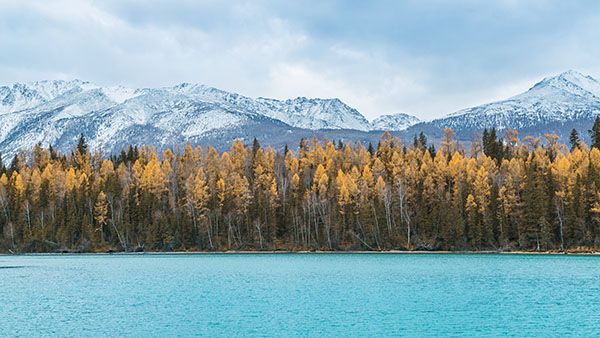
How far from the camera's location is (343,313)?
3525 cm

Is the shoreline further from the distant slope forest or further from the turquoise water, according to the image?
the turquoise water

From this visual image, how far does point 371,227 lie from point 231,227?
30.6 metres

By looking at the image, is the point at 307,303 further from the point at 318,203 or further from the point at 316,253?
the point at 318,203

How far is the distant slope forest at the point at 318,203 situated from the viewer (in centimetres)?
9894

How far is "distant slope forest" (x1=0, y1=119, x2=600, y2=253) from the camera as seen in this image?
98938 mm

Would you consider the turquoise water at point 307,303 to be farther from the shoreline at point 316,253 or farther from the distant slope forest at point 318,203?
the distant slope forest at point 318,203

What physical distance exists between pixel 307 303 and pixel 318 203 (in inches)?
3015

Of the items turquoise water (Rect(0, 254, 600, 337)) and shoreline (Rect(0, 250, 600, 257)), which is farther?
shoreline (Rect(0, 250, 600, 257))

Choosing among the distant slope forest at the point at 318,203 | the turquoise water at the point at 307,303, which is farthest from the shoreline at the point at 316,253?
the turquoise water at the point at 307,303

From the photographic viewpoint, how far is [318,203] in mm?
115875

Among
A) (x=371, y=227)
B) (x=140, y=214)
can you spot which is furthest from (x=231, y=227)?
(x=371, y=227)

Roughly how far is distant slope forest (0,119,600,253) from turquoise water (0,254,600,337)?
129ft

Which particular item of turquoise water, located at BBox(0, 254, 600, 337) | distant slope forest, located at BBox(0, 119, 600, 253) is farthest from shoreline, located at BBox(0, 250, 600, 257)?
turquoise water, located at BBox(0, 254, 600, 337)

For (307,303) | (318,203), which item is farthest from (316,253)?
(307,303)
